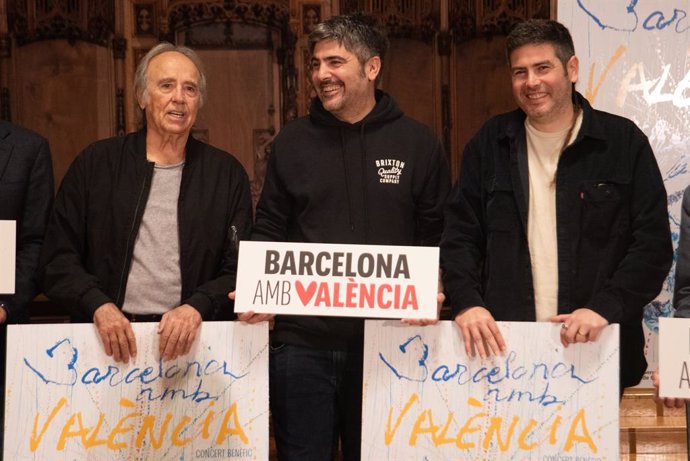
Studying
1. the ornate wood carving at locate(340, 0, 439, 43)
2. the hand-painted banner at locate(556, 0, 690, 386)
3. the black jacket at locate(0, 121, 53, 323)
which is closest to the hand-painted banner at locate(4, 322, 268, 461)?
the black jacket at locate(0, 121, 53, 323)

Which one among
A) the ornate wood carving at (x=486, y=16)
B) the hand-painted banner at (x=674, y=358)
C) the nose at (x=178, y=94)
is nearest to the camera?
the hand-painted banner at (x=674, y=358)

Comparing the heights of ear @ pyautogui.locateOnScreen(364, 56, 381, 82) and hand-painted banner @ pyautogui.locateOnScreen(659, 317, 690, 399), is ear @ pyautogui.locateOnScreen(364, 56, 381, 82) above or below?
above

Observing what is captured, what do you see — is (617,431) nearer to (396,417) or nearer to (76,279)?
(396,417)

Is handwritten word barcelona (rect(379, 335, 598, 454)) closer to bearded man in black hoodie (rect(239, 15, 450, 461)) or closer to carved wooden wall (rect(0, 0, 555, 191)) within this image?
bearded man in black hoodie (rect(239, 15, 450, 461))

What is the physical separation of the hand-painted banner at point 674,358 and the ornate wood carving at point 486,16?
3.47m

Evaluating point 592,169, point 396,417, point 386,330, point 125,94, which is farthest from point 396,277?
point 125,94

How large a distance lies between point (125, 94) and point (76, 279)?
10.6ft

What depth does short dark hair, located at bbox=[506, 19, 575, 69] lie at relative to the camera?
223 cm

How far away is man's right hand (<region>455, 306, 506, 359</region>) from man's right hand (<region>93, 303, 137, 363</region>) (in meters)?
0.77

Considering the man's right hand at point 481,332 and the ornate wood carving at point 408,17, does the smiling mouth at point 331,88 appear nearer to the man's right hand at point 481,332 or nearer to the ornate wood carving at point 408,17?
the man's right hand at point 481,332

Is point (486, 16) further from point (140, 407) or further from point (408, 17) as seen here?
point (140, 407)

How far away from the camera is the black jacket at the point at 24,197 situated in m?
2.39

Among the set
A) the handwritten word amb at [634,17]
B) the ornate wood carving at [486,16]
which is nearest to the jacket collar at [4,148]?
the handwritten word amb at [634,17]

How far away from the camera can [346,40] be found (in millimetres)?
2350
